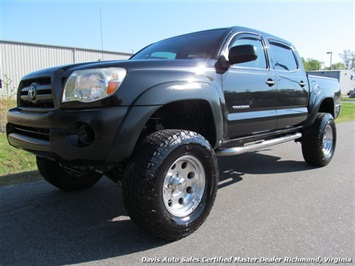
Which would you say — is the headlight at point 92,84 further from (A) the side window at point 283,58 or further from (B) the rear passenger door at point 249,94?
(A) the side window at point 283,58

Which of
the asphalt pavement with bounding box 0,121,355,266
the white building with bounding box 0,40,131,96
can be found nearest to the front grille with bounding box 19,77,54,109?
the asphalt pavement with bounding box 0,121,355,266

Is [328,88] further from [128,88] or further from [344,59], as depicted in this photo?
[344,59]

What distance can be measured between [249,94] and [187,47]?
950 mm

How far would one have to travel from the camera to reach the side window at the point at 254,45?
12.7ft

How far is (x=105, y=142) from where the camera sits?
2359 mm

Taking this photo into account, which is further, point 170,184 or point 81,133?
point 170,184

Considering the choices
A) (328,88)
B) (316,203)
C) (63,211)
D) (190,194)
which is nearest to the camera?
(190,194)

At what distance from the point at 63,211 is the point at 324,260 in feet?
8.30

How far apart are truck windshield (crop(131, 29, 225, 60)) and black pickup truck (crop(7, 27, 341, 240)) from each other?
0.02 metres

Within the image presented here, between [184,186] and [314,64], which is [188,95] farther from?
[314,64]

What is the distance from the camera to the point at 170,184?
282 centimetres

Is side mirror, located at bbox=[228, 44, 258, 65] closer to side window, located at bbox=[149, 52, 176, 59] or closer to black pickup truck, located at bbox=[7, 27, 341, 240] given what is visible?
black pickup truck, located at bbox=[7, 27, 341, 240]

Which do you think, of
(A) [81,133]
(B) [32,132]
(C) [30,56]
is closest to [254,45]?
(A) [81,133]

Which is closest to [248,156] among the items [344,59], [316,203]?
[316,203]
